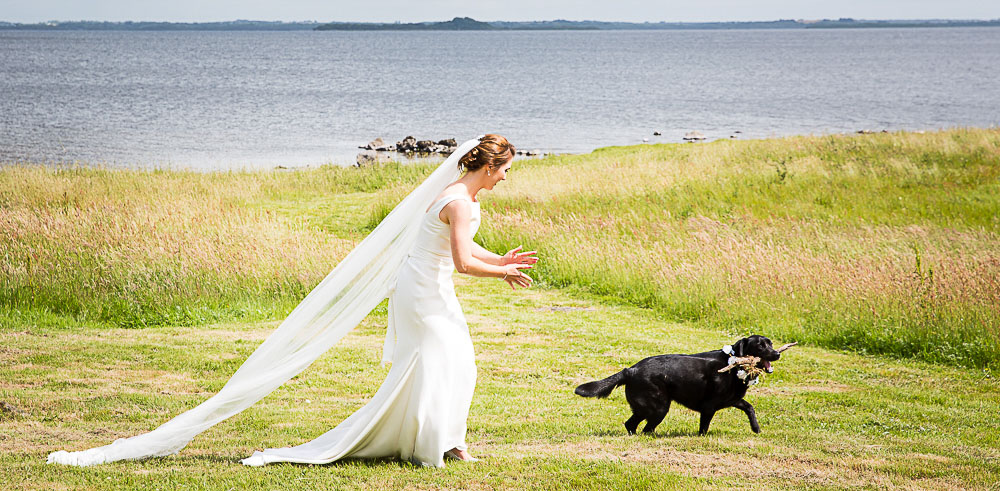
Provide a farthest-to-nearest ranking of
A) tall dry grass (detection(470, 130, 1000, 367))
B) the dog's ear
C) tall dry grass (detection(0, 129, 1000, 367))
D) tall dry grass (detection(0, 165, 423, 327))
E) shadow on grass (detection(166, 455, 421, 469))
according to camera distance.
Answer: tall dry grass (detection(0, 165, 423, 327)) → tall dry grass (detection(0, 129, 1000, 367)) → tall dry grass (detection(470, 130, 1000, 367)) → the dog's ear → shadow on grass (detection(166, 455, 421, 469))

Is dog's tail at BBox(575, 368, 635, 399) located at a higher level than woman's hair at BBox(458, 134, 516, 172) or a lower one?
lower

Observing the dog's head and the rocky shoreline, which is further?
the rocky shoreline

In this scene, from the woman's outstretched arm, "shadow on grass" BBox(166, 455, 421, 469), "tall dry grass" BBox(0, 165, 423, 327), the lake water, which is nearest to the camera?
the woman's outstretched arm

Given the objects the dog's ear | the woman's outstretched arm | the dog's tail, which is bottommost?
the dog's tail

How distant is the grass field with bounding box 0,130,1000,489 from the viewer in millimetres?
6066

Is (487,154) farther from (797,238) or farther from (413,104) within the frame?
(413,104)

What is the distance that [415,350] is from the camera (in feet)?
18.9

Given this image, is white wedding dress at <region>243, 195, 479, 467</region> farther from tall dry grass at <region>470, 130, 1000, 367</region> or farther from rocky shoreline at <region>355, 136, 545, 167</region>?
rocky shoreline at <region>355, 136, 545, 167</region>

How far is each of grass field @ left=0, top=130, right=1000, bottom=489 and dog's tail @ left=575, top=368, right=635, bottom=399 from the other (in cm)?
41

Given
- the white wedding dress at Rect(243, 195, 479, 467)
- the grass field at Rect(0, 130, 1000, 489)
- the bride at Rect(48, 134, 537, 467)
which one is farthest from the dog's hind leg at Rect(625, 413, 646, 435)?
the white wedding dress at Rect(243, 195, 479, 467)

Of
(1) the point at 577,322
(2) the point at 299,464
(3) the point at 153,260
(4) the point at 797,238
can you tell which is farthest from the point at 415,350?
(4) the point at 797,238

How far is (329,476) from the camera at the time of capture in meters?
5.57

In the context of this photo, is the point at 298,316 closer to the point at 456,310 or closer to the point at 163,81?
the point at 456,310

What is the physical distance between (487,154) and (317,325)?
5.84ft
